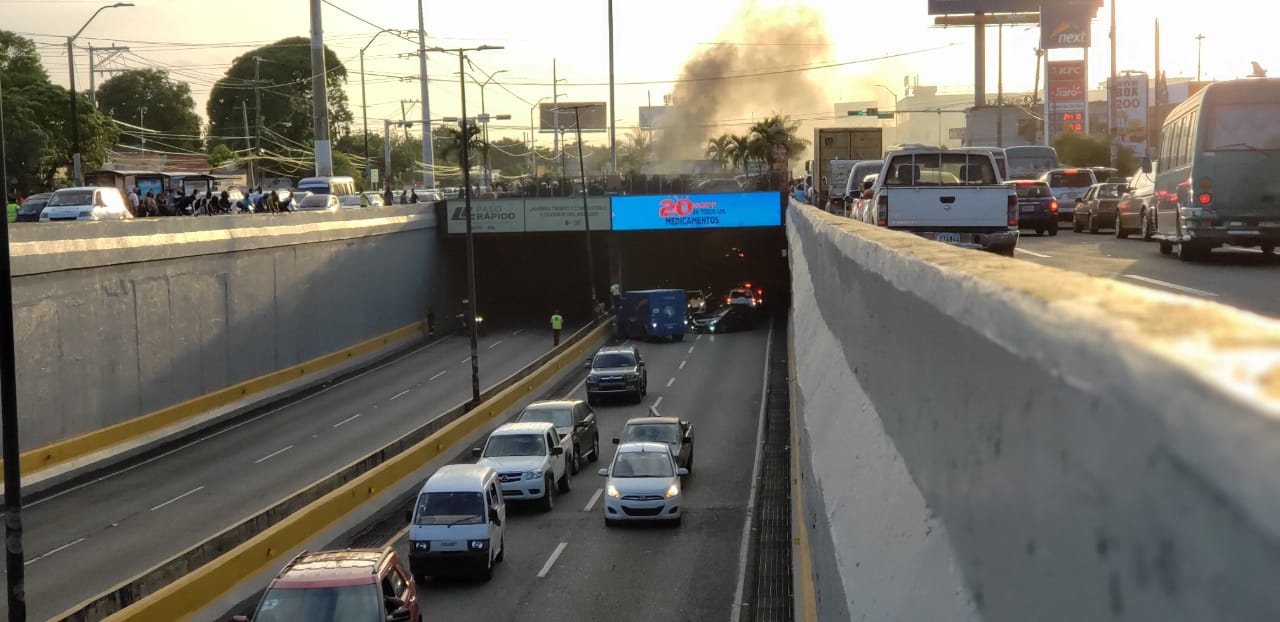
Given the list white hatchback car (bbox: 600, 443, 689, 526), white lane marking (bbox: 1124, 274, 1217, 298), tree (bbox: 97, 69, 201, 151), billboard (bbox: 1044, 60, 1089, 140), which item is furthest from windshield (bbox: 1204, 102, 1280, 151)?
tree (bbox: 97, 69, 201, 151)

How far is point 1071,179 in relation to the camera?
4478 centimetres

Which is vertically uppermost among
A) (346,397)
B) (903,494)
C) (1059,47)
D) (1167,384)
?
(1059,47)

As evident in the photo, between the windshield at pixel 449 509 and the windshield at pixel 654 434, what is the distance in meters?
9.13

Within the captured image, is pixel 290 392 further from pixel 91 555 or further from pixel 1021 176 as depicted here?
pixel 1021 176

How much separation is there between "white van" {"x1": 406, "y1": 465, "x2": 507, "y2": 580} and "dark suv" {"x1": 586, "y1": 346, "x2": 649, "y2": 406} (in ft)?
70.9

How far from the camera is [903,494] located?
480cm

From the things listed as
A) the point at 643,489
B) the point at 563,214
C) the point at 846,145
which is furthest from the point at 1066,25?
the point at 643,489

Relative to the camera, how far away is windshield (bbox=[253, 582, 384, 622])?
54.9ft

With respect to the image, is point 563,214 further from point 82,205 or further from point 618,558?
point 618,558

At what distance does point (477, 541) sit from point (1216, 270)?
44.9ft

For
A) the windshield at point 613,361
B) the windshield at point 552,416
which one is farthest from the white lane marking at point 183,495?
the windshield at point 613,361

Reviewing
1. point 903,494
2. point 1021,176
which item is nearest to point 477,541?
point 903,494

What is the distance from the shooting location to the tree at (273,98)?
14838 cm

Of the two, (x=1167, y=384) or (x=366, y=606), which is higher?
(x=1167, y=384)
